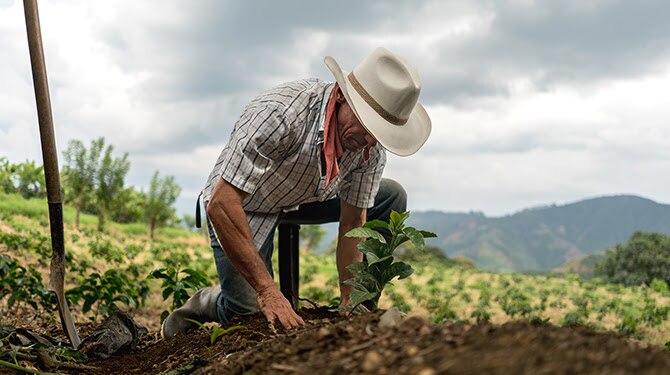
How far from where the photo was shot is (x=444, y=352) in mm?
1471

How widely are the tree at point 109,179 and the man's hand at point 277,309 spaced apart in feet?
44.5

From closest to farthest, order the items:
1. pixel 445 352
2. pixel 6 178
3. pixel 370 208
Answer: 1. pixel 445 352
2. pixel 370 208
3. pixel 6 178

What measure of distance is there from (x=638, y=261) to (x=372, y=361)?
24.2 m

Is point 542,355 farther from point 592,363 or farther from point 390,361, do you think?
point 390,361

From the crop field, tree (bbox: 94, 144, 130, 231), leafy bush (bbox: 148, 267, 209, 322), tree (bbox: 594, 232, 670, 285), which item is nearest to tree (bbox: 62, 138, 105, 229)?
tree (bbox: 94, 144, 130, 231)

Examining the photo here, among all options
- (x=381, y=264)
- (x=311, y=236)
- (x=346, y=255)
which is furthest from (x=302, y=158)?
(x=311, y=236)

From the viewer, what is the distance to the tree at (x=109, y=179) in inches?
607

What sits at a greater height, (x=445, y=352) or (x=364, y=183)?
(x=364, y=183)

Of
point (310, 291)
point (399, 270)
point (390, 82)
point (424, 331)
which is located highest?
point (390, 82)

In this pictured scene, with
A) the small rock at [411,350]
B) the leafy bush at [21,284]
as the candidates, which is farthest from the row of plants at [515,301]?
the small rock at [411,350]

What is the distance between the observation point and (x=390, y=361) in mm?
1474

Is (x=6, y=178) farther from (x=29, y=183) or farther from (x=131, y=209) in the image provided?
(x=131, y=209)

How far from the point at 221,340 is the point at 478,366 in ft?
5.80

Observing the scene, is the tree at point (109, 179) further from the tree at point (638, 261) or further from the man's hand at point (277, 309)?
the tree at point (638, 261)
